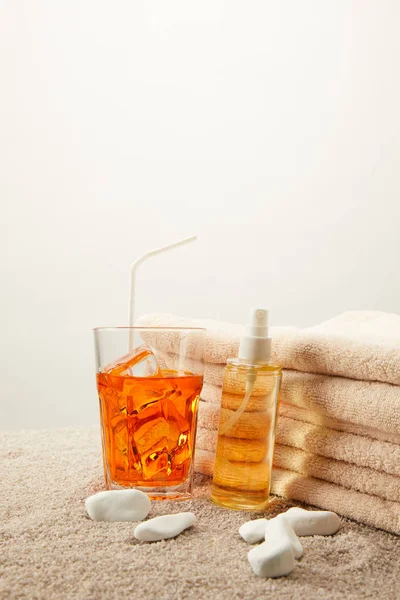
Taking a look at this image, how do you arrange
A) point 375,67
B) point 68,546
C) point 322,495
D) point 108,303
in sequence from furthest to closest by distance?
point 108,303 → point 375,67 → point 322,495 → point 68,546

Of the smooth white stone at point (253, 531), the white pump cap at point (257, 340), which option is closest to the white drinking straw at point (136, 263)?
the white pump cap at point (257, 340)

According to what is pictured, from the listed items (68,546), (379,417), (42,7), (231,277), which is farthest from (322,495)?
(42,7)

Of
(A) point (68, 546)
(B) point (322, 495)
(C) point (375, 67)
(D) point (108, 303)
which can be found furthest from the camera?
(D) point (108, 303)

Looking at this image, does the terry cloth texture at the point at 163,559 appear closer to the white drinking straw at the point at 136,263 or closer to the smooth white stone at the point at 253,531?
the smooth white stone at the point at 253,531

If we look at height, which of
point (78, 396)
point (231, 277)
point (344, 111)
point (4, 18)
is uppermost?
point (4, 18)

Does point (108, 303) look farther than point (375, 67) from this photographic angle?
Yes

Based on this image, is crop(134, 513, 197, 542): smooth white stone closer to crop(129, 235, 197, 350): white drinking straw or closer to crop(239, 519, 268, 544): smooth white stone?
crop(239, 519, 268, 544): smooth white stone

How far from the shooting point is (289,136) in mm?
1435

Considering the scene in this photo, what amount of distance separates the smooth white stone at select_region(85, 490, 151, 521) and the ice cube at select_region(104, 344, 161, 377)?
12 centimetres

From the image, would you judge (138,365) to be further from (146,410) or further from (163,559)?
(163,559)

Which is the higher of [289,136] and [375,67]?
[375,67]

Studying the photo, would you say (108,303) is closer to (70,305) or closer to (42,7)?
(70,305)

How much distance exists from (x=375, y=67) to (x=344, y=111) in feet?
0.35

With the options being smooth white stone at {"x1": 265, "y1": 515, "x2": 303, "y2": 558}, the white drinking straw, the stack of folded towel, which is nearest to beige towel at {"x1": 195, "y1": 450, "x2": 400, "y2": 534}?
the stack of folded towel
